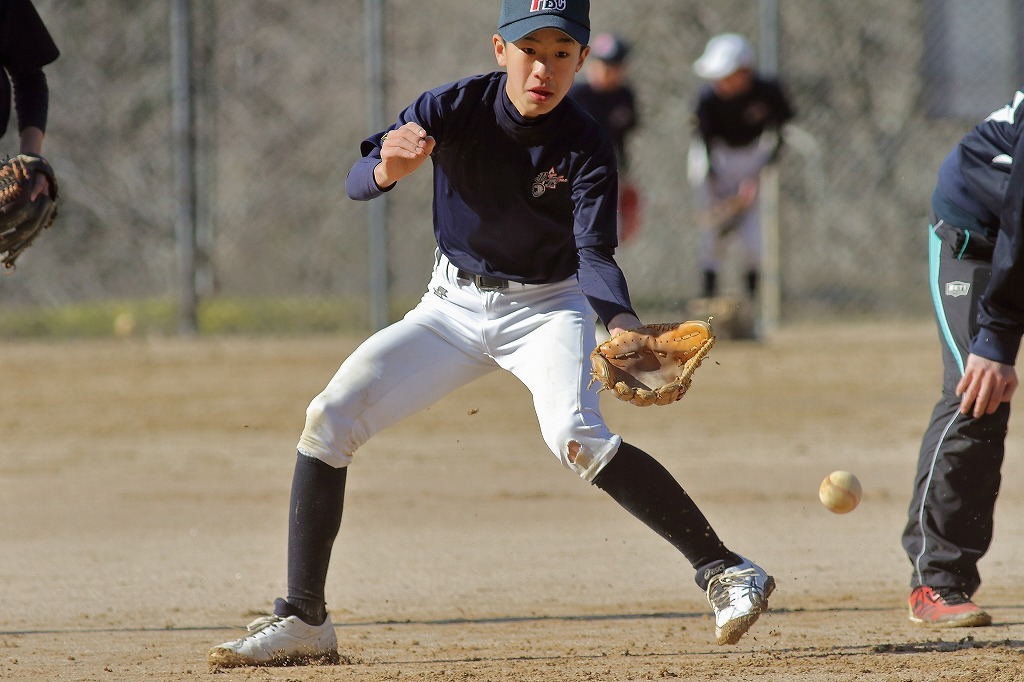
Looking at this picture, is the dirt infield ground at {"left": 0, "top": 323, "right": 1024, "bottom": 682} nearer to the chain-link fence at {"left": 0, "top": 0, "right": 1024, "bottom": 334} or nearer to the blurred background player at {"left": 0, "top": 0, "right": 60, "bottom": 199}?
the blurred background player at {"left": 0, "top": 0, "right": 60, "bottom": 199}

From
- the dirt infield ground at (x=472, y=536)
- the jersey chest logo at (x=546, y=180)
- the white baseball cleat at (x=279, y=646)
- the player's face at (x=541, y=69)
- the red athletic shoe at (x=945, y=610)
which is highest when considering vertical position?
the player's face at (x=541, y=69)

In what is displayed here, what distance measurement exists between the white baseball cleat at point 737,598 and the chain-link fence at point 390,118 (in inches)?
290

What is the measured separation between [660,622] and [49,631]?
1.71 meters

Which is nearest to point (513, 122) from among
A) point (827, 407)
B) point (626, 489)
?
point (626, 489)

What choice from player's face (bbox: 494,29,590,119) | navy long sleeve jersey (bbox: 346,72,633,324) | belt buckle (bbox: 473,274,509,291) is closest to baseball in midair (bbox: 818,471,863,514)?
navy long sleeve jersey (bbox: 346,72,633,324)

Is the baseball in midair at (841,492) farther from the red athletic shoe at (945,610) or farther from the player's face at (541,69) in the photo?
the player's face at (541,69)

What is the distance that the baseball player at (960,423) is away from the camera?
11.9ft

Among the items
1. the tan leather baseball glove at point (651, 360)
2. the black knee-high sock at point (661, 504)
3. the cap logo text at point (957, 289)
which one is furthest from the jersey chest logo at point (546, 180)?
the cap logo text at point (957, 289)

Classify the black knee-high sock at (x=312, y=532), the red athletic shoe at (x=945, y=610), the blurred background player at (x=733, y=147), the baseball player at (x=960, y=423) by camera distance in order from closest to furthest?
the black knee-high sock at (x=312, y=532)
the baseball player at (x=960, y=423)
the red athletic shoe at (x=945, y=610)
the blurred background player at (x=733, y=147)

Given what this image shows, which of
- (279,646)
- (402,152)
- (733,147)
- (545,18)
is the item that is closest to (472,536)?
(279,646)

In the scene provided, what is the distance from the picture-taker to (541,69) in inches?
129

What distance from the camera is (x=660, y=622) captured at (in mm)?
3861

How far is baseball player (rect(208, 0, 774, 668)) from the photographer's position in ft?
10.7

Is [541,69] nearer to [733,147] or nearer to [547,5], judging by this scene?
[547,5]
